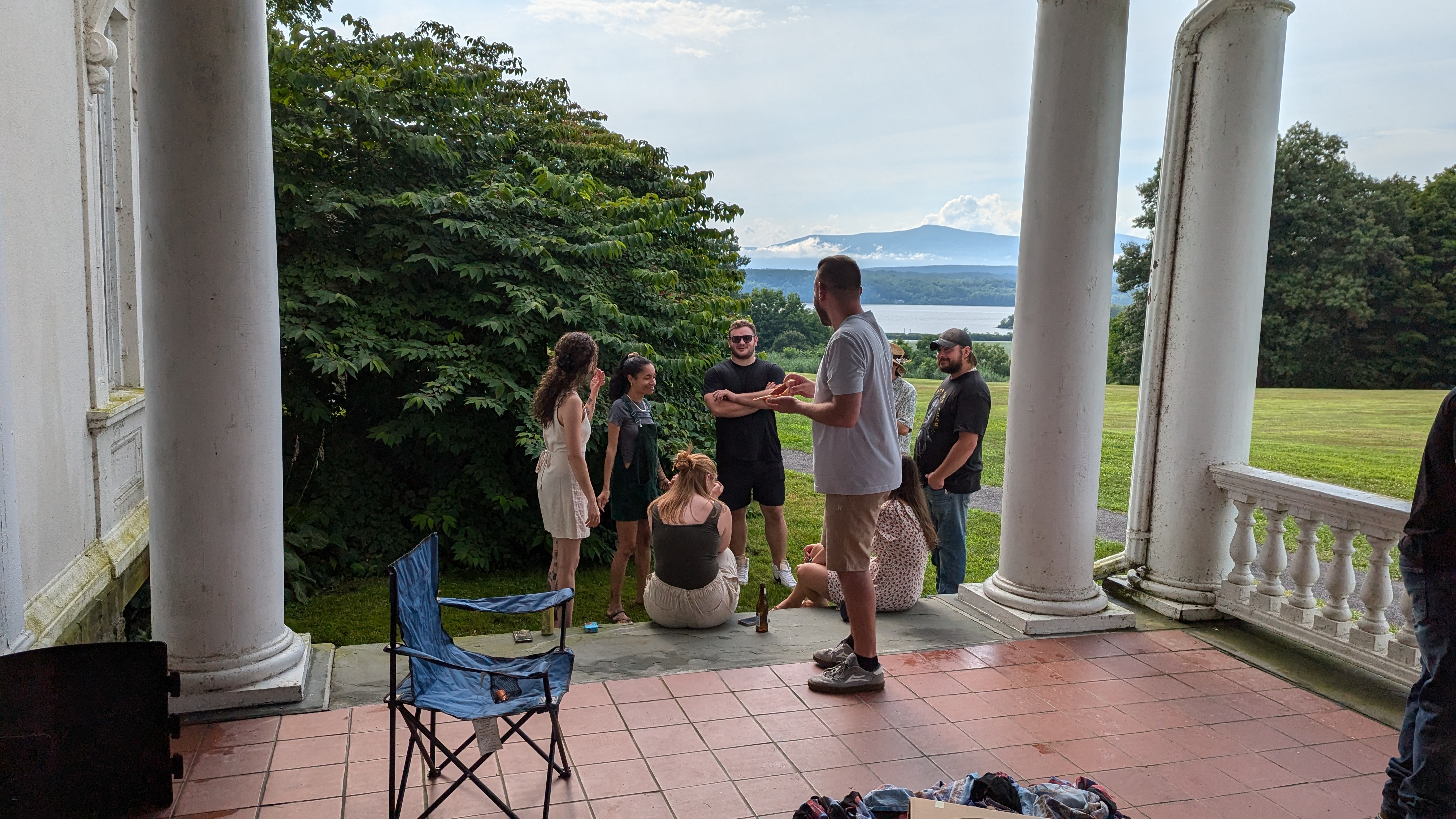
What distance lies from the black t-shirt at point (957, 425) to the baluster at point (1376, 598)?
205cm

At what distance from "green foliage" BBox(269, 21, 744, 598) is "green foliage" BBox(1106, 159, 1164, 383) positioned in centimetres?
1857

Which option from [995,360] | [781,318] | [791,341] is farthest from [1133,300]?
[791,341]

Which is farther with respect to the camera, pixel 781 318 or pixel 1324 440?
pixel 1324 440

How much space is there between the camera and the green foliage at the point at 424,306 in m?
7.50

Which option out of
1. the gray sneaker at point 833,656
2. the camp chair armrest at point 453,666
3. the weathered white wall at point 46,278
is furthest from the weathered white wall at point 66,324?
the gray sneaker at point 833,656

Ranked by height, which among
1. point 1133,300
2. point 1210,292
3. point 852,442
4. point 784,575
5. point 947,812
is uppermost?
point 1133,300

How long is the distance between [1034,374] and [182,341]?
4116mm

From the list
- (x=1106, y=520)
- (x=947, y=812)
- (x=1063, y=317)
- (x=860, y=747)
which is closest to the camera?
(x=947, y=812)

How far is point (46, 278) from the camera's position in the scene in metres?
4.41

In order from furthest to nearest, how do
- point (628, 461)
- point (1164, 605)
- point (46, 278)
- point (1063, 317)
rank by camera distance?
point (628, 461), point (1164, 605), point (1063, 317), point (46, 278)

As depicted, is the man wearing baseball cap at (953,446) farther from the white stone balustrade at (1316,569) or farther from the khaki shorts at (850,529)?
the khaki shorts at (850,529)

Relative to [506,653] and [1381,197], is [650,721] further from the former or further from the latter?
[1381,197]

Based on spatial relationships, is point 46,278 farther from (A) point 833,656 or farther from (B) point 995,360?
(B) point 995,360

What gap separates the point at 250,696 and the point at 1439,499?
4465mm
